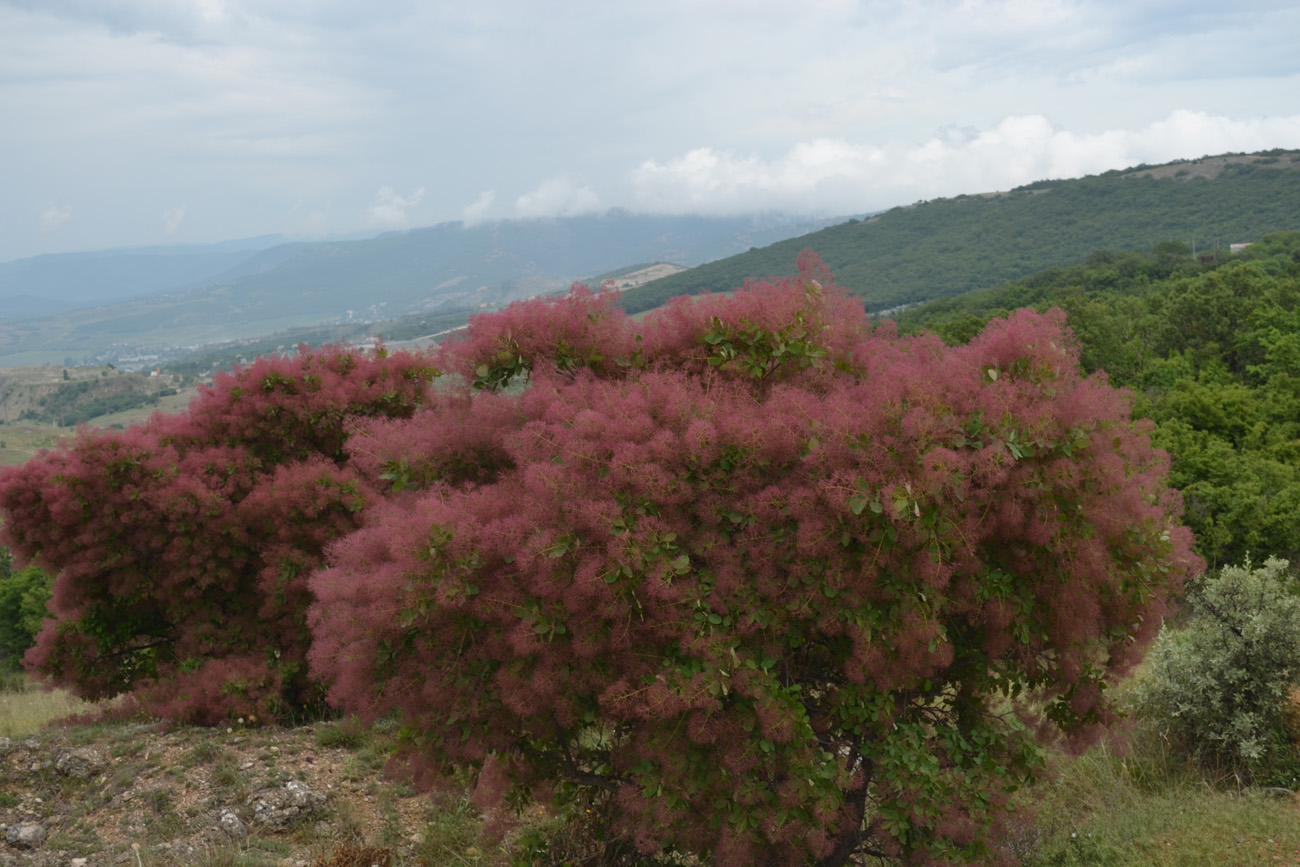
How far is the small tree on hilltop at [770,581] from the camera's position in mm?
3740

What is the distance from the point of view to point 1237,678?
648cm

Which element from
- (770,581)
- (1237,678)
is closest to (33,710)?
(770,581)

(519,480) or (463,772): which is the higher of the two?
(519,480)

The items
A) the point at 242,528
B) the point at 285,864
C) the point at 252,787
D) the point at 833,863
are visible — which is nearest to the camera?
the point at 833,863

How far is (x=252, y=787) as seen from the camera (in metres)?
6.73

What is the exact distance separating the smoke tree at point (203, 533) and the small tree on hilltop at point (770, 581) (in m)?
4.56

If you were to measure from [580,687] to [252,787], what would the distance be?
14.6 ft

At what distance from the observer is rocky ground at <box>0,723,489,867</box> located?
19.1 feet

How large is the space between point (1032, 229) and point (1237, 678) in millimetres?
120115

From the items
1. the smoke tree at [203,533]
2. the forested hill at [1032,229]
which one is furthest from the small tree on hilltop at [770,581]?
the forested hill at [1032,229]

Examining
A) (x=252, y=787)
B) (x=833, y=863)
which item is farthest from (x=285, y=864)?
(x=833, y=863)

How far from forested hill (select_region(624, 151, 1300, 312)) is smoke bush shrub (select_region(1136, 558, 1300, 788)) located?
84850 mm

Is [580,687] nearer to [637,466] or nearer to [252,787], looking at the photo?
[637,466]

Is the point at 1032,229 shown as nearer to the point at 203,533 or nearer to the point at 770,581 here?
the point at 203,533
